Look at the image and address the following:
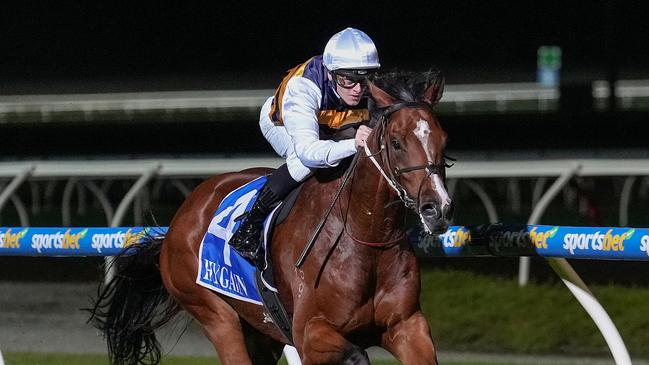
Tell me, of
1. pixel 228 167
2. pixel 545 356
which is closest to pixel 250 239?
pixel 545 356

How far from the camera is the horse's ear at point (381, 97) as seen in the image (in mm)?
3736

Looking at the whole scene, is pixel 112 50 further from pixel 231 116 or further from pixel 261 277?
pixel 261 277

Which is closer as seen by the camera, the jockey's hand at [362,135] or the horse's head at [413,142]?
the horse's head at [413,142]

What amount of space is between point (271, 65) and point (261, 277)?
1548cm

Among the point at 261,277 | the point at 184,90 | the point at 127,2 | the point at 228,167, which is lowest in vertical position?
the point at 184,90

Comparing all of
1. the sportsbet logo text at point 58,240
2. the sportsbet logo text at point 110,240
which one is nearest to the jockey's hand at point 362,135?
the sportsbet logo text at point 110,240

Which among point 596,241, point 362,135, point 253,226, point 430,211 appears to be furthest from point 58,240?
point 430,211

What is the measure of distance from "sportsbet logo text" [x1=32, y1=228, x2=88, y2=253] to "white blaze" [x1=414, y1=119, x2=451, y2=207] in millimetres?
2332

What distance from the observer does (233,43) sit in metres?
19.9

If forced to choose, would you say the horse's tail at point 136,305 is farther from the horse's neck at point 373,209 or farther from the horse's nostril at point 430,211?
the horse's nostril at point 430,211

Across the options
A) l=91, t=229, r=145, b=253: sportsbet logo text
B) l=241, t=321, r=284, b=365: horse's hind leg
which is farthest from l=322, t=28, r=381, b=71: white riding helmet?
l=91, t=229, r=145, b=253: sportsbet logo text

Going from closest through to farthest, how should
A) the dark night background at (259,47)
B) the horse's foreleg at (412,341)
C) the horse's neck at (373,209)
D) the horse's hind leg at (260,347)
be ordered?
the horse's foreleg at (412,341) → the horse's neck at (373,209) → the horse's hind leg at (260,347) → the dark night background at (259,47)

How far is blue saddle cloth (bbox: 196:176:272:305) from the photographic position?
4398 millimetres

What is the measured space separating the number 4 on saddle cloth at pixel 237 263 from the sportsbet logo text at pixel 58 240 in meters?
0.94
